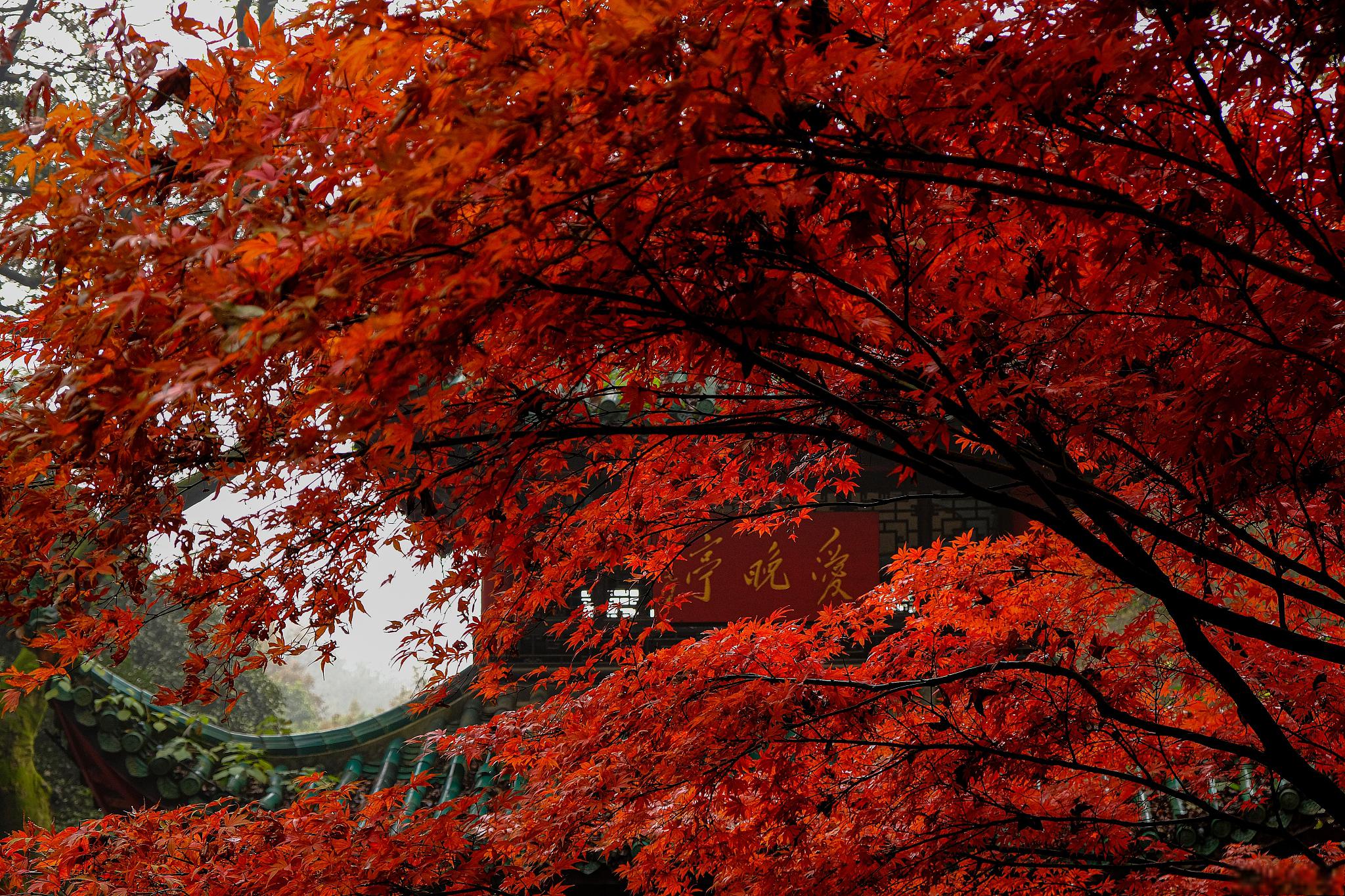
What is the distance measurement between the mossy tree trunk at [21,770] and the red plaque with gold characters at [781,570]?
6.17 m

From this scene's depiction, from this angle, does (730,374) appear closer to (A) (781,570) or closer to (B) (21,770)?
(A) (781,570)

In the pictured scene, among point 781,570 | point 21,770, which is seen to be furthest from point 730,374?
point 21,770

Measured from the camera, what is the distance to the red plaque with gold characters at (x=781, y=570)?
935cm

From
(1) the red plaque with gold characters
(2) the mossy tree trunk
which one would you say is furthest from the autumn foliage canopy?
(2) the mossy tree trunk

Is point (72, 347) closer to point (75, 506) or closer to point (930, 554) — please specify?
point (75, 506)

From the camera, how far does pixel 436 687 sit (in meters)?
4.97

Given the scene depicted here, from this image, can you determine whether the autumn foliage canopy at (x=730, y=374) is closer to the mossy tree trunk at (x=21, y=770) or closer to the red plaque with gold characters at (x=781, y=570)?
the red plaque with gold characters at (x=781, y=570)

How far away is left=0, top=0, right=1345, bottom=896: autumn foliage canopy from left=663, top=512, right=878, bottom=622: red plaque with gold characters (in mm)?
3554

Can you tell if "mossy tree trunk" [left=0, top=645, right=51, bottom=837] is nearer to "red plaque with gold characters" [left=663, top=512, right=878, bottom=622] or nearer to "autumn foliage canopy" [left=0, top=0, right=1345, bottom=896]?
"autumn foliage canopy" [left=0, top=0, right=1345, bottom=896]

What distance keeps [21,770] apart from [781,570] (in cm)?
732

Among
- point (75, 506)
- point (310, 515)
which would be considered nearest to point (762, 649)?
point (310, 515)

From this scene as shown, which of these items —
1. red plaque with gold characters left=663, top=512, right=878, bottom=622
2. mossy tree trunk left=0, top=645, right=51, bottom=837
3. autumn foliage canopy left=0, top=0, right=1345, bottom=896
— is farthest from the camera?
red plaque with gold characters left=663, top=512, right=878, bottom=622

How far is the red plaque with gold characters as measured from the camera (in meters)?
9.35

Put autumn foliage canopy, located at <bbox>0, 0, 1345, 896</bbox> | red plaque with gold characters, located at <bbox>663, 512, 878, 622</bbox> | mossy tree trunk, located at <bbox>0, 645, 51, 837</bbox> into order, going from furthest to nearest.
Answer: red plaque with gold characters, located at <bbox>663, 512, 878, 622</bbox>, mossy tree trunk, located at <bbox>0, 645, 51, 837</bbox>, autumn foliage canopy, located at <bbox>0, 0, 1345, 896</bbox>
